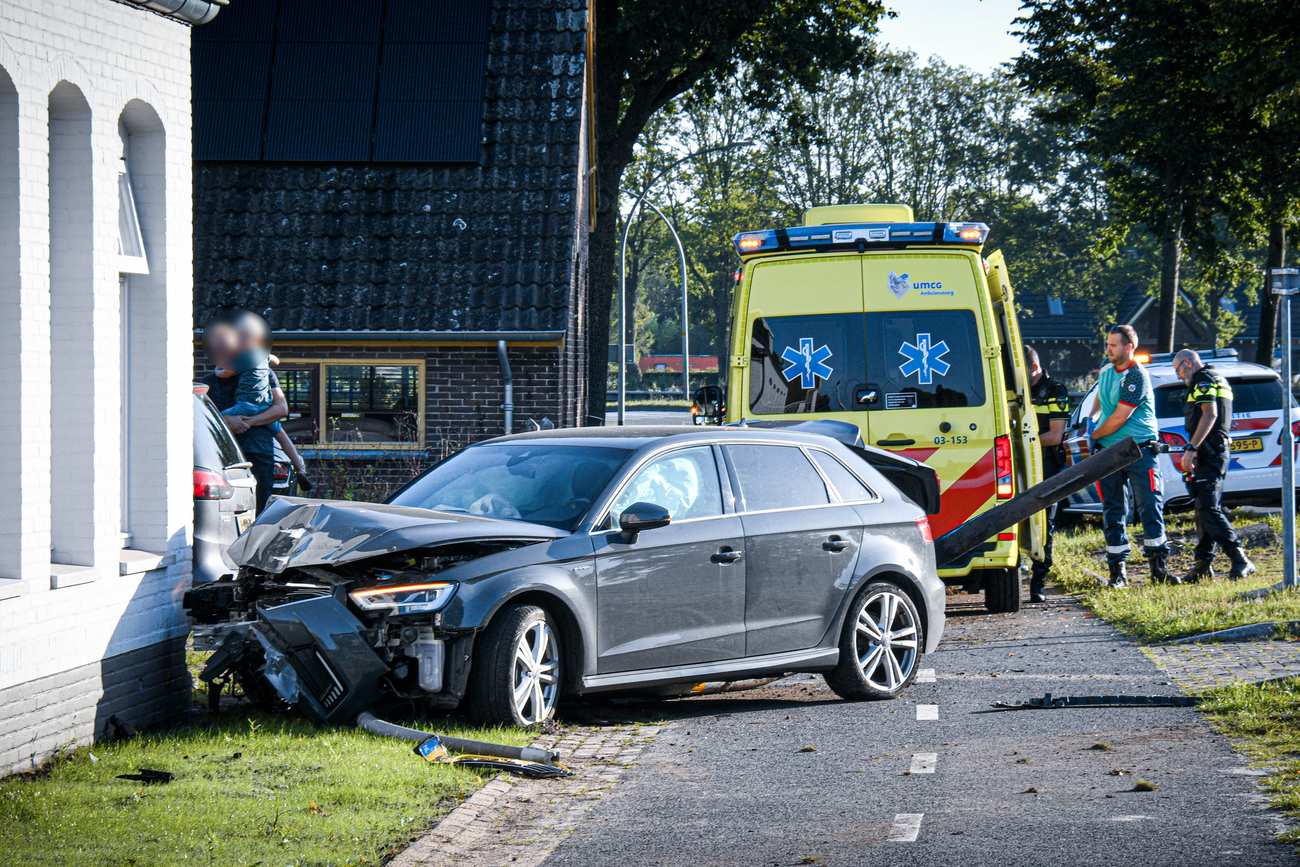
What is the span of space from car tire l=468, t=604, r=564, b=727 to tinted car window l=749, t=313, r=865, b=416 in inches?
202

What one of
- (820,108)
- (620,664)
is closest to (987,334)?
(620,664)

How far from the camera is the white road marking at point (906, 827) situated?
6078 millimetres

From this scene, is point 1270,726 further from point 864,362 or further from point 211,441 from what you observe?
point 211,441

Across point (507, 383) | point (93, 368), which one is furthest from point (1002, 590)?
point (507, 383)

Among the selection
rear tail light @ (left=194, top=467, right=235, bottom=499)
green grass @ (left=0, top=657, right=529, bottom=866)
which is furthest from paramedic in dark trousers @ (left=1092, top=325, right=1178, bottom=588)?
green grass @ (left=0, top=657, right=529, bottom=866)

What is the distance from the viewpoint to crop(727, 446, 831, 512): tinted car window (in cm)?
928

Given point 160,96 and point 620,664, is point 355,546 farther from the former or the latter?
point 160,96

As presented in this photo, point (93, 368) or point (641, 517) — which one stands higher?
point (93, 368)

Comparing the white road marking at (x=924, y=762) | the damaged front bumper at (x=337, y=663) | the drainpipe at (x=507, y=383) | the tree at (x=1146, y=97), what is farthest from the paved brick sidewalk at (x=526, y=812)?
the tree at (x=1146, y=97)

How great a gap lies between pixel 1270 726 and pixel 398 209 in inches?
621

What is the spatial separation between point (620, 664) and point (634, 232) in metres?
65.3

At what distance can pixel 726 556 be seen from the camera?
8.86 meters

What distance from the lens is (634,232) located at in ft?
240

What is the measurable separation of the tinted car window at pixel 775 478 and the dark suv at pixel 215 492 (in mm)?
3077
